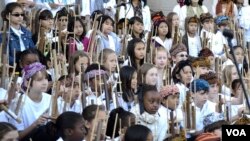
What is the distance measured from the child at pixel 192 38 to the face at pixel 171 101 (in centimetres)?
324

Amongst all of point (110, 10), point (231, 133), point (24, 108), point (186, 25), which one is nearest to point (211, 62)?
point (186, 25)

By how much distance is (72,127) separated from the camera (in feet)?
17.7

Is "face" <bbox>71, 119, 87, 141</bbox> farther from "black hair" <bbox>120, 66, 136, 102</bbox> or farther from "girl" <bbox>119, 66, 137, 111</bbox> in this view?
"black hair" <bbox>120, 66, 136, 102</bbox>

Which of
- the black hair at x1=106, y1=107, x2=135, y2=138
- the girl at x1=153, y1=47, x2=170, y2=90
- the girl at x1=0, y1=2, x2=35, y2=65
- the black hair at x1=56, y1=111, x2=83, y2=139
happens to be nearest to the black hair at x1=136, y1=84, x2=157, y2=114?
the black hair at x1=106, y1=107, x2=135, y2=138

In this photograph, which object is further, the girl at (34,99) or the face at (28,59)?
the face at (28,59)

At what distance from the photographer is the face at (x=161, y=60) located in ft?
27.1

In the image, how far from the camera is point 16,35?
26.4 ft

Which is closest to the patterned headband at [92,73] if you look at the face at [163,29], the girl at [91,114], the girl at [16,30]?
the girl at [91,114]

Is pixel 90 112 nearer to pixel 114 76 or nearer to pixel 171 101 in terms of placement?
pixel 171 101

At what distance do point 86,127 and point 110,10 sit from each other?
578 cm

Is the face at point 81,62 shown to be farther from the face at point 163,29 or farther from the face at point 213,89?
the face at point 163,29

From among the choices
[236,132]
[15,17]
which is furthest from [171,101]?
[15,17]

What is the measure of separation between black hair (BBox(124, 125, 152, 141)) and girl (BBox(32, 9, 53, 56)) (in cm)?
327

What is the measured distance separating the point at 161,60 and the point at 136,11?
323 cm
